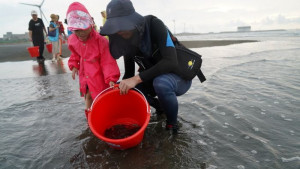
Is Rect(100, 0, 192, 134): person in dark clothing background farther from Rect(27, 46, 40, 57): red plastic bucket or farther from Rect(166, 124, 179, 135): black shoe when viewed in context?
Rect(27, 46, 40, 57): red plastic bucket

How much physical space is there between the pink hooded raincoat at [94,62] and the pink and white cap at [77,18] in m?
0.18

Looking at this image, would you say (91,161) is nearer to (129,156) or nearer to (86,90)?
(129,156)

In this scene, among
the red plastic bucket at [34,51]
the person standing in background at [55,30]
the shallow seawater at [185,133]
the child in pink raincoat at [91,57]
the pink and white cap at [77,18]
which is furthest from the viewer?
the red plastic bucket at [34,51]

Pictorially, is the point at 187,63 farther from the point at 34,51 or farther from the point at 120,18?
the point at 34,51

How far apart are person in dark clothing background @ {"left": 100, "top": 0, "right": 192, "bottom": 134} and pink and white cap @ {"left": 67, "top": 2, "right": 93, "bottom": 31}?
259 mm

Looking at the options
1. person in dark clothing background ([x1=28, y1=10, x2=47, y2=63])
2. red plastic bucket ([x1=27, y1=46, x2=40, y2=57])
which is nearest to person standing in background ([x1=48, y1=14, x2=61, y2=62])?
person in dark clothing background ([x1=28, y1=10, x2=47, y2=63])

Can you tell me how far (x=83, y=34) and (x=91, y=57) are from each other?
0.79ft

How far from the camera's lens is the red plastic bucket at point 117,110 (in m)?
1.84

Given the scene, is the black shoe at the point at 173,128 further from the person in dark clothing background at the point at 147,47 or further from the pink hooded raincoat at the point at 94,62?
the pink hooded raincoat at the point at 94,62

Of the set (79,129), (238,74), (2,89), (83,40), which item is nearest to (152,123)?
(79,129)

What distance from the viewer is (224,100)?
2854 millimetres

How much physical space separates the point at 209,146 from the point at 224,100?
1235mm

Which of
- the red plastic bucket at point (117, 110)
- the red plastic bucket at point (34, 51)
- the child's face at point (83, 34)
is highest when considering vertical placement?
the child's face at point (83, 34)

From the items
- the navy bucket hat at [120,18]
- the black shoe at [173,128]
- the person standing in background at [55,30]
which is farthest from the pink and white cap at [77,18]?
the person standing in background at [55,30]
